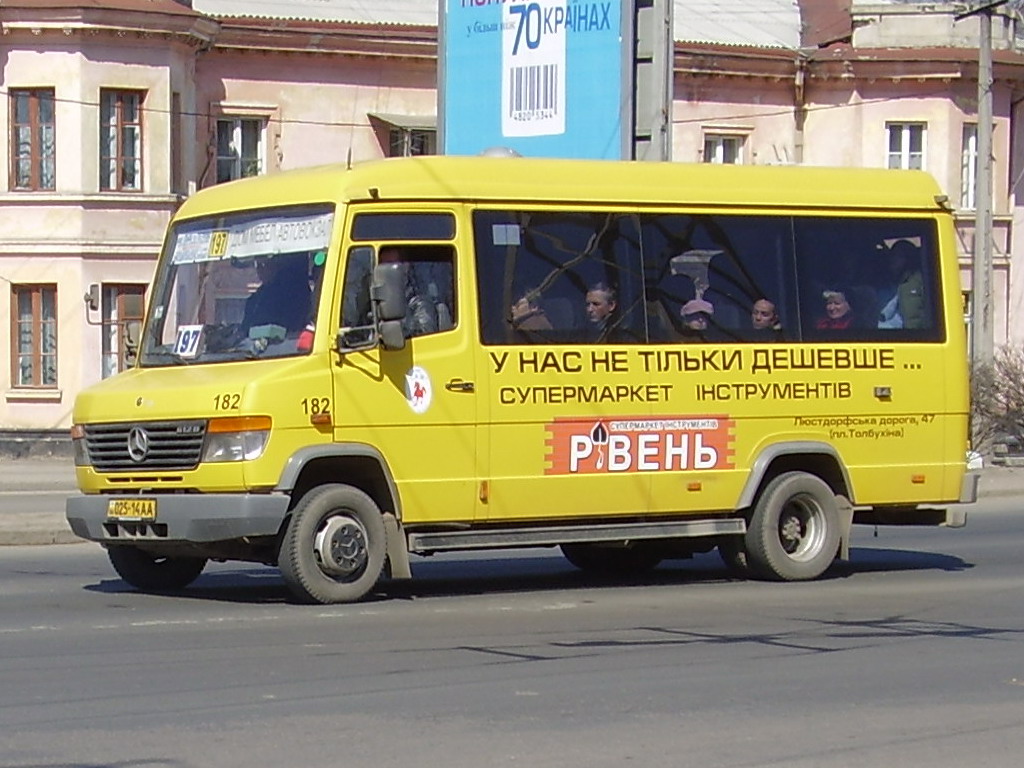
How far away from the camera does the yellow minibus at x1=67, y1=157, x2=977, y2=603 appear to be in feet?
43.9

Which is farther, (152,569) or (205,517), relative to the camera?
(152,569)

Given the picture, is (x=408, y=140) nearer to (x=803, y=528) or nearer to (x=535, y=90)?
(x=535, y=90)

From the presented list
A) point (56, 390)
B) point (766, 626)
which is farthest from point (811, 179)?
point (56, 390)

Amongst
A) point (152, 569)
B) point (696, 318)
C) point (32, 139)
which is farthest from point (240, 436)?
point (32, 139)

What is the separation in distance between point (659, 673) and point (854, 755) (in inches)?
86.2

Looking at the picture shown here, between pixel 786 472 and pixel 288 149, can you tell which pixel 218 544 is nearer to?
pixel 786 472

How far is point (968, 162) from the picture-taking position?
43.2 m

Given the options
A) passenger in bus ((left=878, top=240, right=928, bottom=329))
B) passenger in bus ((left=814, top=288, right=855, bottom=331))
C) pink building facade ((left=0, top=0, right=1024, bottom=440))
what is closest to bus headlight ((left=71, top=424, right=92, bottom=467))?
passenger in bus ((left=814, top=288, right=855, bottom=331))

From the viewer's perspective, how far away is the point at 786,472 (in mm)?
15570

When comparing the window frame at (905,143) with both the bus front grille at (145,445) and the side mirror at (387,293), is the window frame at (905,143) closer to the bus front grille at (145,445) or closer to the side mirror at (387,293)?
the side mirror at (387,293)

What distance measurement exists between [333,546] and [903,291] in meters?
5.20

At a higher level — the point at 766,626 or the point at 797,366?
the point at 797,366

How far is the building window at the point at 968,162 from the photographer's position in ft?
141

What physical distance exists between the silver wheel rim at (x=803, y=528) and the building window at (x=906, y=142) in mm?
28480
